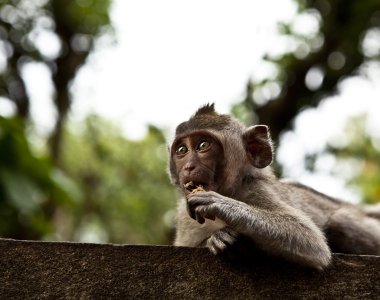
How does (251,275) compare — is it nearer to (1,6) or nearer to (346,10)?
(346,10)

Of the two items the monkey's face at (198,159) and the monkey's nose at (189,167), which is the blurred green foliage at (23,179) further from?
the monkey's nose at (189,167)

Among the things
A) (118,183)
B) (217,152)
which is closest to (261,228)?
(217,152)

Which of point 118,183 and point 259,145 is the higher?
point 118,183

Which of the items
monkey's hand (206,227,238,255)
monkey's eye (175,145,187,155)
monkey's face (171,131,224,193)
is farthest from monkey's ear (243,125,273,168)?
monkey's hand (206,227,238,255)

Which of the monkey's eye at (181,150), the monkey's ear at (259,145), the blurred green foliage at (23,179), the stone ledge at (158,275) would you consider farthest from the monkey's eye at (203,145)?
the blurred green foliage at (23,179)

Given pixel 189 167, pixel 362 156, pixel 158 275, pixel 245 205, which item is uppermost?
pixel 362 156

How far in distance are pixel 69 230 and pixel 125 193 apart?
142 inches

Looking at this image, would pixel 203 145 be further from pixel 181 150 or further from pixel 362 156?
pixel 362 156

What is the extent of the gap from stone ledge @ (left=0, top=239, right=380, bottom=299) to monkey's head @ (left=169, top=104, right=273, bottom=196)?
2.70 feet

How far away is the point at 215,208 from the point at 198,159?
811 mm

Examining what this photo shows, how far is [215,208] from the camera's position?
345 cm

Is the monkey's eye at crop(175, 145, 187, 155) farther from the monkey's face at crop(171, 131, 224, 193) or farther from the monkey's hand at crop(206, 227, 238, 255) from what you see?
the monkey's hand at crop(206, 227, 238, 255)

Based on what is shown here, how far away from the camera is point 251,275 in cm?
329

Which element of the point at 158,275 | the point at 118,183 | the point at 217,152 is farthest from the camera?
the point at 118,183
